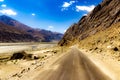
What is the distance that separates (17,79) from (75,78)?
651 cm

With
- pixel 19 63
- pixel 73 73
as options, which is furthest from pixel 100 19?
pixel 73 73

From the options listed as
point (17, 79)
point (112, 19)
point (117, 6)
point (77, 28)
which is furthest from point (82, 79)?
point (77, 28)

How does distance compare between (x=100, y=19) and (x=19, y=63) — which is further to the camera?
(x=100, y=19)

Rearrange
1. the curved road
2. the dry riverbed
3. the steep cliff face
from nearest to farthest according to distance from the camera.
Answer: the curved road → the dry riverbed → the steep cliff face

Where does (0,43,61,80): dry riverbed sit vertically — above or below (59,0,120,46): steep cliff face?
below

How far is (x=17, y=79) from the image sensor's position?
21859 millimetres

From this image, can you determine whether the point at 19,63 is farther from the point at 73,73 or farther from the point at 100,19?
the point at 100,19

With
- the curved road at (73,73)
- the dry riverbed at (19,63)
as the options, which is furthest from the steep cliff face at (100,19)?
the curved road at (73,73)

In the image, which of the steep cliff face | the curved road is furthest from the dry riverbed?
the steep cliff face

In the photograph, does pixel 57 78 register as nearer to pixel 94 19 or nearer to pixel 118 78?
pixel 118 78

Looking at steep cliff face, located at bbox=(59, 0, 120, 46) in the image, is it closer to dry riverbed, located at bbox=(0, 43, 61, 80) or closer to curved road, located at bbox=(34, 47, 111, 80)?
dry riverbed, located at bbox=(0, 43, 61, 80)

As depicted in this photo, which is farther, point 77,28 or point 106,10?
point 77,28

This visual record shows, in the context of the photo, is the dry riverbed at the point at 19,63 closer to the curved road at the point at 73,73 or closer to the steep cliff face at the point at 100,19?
the curved road at the point at 73,73

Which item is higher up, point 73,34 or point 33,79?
point 73,34
